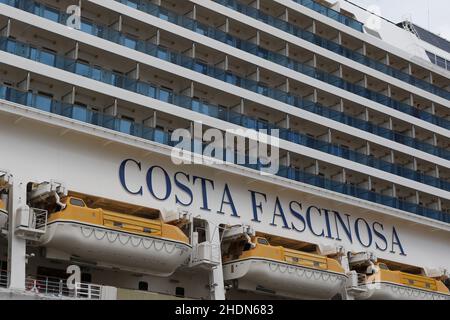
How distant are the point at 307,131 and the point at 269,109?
2.93 m

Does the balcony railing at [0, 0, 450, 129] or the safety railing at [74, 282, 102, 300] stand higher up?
the balcony railing at [0, 0, 450, 129]

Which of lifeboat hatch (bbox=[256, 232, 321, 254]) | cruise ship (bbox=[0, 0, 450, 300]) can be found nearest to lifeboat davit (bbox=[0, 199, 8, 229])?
cruise ship (bbox=[0, 0, 450, 300])

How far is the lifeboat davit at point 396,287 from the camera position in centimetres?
2989

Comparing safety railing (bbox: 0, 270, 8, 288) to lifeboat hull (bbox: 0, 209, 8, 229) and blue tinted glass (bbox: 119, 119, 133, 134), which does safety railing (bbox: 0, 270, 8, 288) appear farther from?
blue tinted glass (bbox: 119, 119, 133, 134)

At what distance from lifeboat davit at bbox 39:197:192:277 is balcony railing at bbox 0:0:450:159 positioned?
20.5 ft

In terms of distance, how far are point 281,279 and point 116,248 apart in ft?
20.9

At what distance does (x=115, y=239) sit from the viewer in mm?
23609

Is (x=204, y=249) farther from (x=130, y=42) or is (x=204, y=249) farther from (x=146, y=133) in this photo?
(x=130, y=42)

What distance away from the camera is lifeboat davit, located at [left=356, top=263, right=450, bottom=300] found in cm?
2989

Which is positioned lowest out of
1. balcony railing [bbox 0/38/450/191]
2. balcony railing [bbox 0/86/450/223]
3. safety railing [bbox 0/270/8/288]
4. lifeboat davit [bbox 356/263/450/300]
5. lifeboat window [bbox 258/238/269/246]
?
safety railing [bbox 0/270/8/288]

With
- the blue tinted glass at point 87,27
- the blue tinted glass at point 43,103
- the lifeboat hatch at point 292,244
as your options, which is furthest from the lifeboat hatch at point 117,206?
the blue tinted glass at point 87,27
